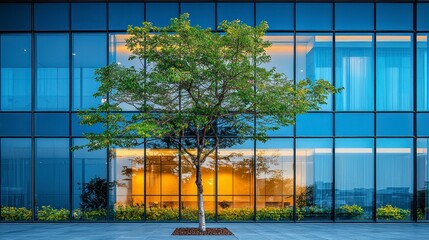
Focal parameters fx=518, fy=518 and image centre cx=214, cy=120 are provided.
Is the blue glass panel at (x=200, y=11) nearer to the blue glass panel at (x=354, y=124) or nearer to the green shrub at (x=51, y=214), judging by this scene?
the blue glass panel at (x=354, y=124)

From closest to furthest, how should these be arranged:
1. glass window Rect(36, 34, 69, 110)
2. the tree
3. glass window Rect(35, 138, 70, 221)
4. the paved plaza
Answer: the tree < the paved plaza < glass window Rect(35, 138, 70, 221) < glass window Rect(36, 34, 69, 110)

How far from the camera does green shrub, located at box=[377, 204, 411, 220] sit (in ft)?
76.0

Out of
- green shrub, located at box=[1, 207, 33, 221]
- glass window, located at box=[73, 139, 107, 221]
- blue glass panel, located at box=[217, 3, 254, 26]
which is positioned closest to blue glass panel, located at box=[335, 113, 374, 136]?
blue glass panel, located at box=[217, 3, 254, 26]

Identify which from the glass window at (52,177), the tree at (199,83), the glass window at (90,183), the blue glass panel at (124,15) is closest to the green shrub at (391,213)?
the tree at (199,83)

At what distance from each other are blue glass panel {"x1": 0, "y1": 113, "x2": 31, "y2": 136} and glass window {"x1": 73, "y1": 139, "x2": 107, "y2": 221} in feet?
7.42

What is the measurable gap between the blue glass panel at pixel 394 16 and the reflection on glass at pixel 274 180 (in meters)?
6.87

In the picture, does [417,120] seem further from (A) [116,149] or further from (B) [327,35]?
(A) [116,149]

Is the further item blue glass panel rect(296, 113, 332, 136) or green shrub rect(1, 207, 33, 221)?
blue glass panel rect(296, 113, 332, 136)

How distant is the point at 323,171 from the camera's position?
23.1 metres

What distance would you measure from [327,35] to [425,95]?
17.2 ft

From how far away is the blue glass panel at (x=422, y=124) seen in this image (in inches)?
915

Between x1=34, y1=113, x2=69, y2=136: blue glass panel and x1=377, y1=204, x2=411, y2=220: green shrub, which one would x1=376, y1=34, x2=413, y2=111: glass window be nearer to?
x1=377, y1=204, x2=411, y2=220: green shrub

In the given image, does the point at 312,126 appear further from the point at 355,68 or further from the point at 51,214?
the point at 51,214

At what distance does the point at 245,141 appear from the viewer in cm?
2314
